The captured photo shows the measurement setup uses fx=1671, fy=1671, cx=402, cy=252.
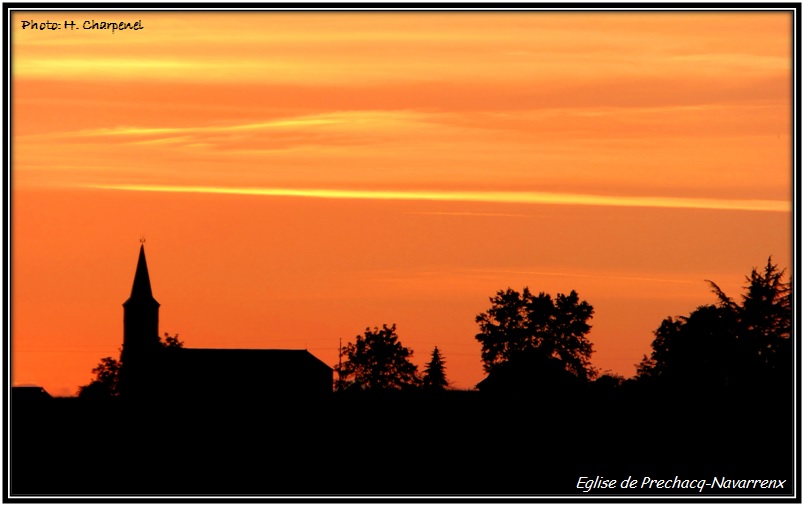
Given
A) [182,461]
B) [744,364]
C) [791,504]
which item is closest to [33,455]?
[182,461]

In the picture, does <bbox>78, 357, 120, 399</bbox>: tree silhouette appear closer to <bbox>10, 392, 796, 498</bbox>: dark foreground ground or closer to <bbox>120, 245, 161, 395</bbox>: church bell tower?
<bbox>120, 245, 161, 395</bbox>: church bell tower

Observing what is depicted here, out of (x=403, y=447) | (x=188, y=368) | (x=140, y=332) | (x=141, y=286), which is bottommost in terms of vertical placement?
(x=403, y=447)

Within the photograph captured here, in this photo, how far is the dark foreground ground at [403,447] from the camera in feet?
176

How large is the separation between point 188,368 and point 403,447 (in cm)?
6463

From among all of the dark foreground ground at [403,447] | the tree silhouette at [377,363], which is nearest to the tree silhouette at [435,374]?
the tree silhouette at [377,363]

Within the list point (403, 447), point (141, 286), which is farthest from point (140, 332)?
point (403, 447)

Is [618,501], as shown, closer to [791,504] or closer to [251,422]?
[791,504]

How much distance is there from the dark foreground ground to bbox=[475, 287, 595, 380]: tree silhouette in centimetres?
4688

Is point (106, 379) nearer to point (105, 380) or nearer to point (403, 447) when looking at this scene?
point (105, 380)

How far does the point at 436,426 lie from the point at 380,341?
7407 centimetres

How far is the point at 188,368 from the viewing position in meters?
123

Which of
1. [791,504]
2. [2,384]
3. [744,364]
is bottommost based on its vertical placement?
[791,504]

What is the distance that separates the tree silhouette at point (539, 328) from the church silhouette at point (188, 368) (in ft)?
44.3

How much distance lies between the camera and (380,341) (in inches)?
5458
